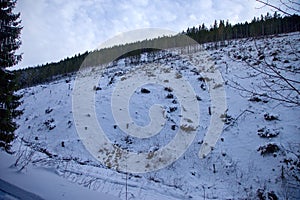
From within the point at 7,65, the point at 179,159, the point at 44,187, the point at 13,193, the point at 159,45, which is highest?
the point at 159,45

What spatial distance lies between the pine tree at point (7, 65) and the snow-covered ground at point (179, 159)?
0.67 m

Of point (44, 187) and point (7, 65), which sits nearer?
point (44, 187)

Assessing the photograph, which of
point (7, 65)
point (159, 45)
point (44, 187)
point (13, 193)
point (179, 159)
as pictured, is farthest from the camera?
point (159, 45)

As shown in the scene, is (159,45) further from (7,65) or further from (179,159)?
(7,65)

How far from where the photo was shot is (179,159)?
8.31 metres

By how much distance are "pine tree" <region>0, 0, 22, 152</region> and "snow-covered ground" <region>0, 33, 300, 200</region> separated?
2.21 ft

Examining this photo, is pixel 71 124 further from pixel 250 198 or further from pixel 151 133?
pixel 250 198

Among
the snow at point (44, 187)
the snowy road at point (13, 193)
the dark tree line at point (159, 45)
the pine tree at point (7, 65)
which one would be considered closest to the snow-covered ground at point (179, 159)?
the snow at point (44, 187)

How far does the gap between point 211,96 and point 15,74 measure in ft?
37.7

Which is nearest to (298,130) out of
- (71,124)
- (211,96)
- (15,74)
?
(211,96)

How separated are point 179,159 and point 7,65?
7246mm

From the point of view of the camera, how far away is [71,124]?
1170cm

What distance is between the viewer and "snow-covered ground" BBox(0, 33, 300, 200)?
4418mm

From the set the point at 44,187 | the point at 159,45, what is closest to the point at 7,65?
the point at 44,187
